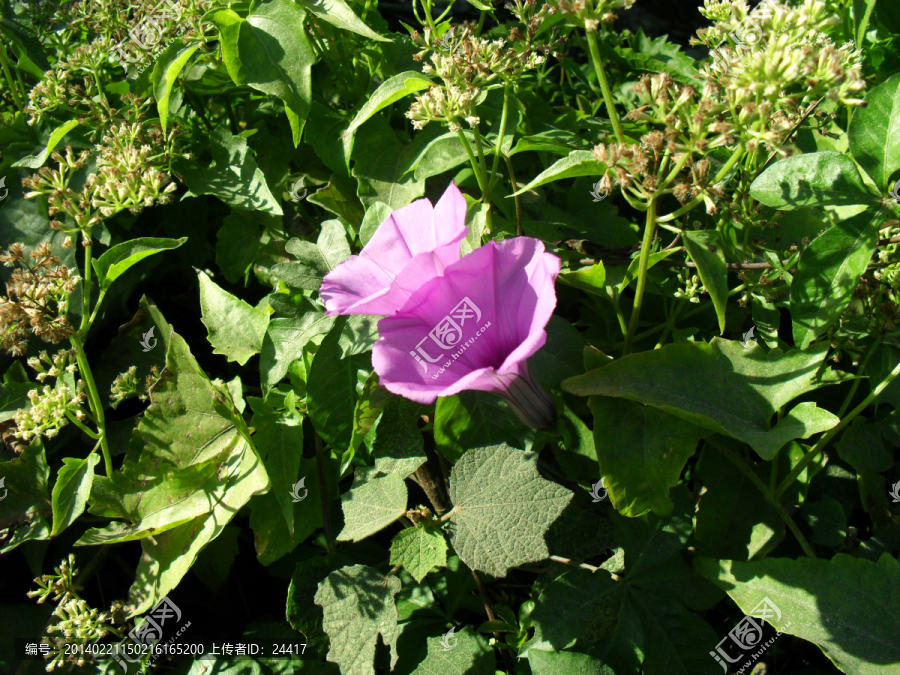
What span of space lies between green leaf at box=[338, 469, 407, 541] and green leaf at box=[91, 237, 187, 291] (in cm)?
60

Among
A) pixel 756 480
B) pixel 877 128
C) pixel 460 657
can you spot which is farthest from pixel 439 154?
pixel 460 657

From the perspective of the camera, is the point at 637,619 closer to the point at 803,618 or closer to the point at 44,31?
the point at 803,618

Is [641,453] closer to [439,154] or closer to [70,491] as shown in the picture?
[439,154]

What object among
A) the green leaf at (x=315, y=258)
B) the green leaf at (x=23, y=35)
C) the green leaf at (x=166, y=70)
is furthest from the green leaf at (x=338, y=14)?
the green leaf at (x=23, y=35)

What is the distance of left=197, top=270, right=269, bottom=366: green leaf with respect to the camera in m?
1.41

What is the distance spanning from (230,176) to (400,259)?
0.65 m

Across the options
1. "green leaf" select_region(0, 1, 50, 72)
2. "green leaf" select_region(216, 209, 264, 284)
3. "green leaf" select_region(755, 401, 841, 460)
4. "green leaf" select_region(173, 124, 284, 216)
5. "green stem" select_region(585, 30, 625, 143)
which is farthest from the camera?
"green leaf" select_region(0, 1, 50, 72)

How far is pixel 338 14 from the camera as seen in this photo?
1328 mm

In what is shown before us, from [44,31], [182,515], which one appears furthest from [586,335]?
[44,31]

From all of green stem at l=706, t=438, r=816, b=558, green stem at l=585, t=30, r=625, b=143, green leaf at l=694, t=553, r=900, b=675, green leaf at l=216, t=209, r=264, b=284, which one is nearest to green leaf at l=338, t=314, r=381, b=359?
green leaf at l=216, t=209, r=264, b=284

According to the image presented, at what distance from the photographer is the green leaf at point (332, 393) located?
50.2 inches

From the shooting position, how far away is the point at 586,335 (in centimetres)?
145

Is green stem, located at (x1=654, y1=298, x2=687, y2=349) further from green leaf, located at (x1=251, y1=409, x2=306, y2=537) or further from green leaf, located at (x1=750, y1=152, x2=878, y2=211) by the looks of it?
green leaf, located at (x1=251, y1=409, x2=306, y2=537)

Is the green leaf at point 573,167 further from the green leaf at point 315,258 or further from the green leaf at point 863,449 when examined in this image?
the green leaf at point 863,449
